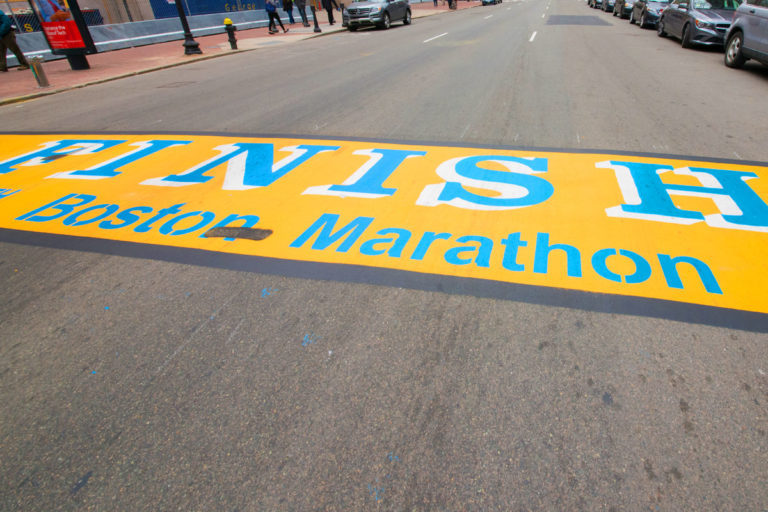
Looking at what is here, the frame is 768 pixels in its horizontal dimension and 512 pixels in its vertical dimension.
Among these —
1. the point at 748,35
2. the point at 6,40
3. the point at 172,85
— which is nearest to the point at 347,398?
the point at 172,85

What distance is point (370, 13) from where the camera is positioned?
21.9 metres

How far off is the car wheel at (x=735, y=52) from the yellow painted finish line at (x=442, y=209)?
7.62 meters

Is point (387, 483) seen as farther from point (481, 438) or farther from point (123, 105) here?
point (123, 105)

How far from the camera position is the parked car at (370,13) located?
72.0 ft

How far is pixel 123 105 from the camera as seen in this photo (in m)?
9.28

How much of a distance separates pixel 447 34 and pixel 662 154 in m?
16.0


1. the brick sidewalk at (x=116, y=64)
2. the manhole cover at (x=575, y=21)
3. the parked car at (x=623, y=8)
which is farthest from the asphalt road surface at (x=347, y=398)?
the parked car at (x=623, y=8)

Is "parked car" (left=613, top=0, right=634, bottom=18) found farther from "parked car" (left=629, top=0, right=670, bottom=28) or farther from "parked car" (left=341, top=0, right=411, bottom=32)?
"parked car" (left=341, top=0, right=411, bottom=32)

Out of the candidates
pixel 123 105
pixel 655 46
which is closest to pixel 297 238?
pixel 123 105

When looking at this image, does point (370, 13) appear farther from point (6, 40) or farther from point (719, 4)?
point (6, 40)

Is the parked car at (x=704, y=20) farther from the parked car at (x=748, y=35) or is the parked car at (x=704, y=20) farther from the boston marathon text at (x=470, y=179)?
the boston marathon text at (x=470, y=179)

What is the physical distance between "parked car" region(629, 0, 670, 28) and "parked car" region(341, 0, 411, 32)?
11.8 metres

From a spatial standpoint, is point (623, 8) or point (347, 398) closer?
point (347, 398)

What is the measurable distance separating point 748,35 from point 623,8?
18.4 meters
